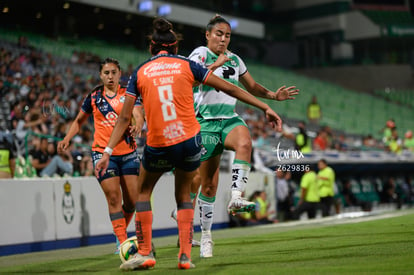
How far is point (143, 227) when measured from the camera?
622cm

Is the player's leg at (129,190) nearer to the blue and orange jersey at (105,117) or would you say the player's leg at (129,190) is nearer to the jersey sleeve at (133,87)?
the blue and orange jersey at (105,117)

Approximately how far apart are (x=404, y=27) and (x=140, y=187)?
5090 cm

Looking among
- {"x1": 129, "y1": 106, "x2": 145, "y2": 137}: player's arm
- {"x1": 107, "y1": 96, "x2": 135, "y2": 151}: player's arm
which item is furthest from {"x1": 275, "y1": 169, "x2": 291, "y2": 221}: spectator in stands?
{"x1": 107, "y1": 96, "x2": 135, "y2": 151}: player's arm

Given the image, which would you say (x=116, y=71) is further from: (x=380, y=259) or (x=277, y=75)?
(x=277, y=75)

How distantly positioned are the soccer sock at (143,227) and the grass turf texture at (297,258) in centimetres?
23

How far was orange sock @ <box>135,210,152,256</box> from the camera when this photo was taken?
6.20 meters

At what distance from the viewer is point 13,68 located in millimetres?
21094

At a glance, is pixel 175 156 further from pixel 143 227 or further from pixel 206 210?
pixel 206 210

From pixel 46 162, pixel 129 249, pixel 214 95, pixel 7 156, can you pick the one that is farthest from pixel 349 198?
pixel 129 249

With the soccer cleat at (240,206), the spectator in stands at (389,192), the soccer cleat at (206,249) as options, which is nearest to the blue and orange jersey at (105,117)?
the soccer cleat at (206,249)

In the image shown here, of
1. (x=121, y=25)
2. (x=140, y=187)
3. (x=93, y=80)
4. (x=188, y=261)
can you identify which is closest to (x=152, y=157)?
(x=140, y=187)

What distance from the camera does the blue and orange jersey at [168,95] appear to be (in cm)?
596

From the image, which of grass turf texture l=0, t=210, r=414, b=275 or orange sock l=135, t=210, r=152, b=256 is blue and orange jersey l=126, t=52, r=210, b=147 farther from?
grass turf texture l=0, t=210, r=414, b=275

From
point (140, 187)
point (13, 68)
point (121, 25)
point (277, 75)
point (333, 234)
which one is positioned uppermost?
point (121, 25)
